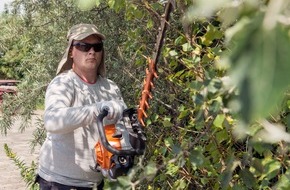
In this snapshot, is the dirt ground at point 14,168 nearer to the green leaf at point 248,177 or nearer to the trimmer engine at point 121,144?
the trimmer engine at point 121,144

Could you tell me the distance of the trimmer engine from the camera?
2.65 m

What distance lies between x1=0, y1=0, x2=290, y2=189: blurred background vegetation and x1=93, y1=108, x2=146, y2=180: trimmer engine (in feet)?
0.48

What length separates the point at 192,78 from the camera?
9.27ft

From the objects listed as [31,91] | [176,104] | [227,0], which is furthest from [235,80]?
[31,91]

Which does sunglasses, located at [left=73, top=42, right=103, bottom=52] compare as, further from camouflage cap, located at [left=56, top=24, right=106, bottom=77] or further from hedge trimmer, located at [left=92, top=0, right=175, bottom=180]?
hedge trimmer, located at [left=92, top=0, right=175, bottom=180]

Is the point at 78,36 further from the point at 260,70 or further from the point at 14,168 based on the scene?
the point at 14,168

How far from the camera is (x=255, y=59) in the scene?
35 cm

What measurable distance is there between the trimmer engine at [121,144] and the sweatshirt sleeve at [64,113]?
3.0 inches

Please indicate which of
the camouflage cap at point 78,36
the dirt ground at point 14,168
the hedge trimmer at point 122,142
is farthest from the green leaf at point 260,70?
the dirt ground at point 14,168

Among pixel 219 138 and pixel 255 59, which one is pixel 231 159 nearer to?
pixel 219 138

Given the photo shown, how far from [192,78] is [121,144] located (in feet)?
1.53

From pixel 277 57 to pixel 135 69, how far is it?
3.54 m

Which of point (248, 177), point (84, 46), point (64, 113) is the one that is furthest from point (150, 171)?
point (84, 46)

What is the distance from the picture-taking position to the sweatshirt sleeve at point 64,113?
106 inches
